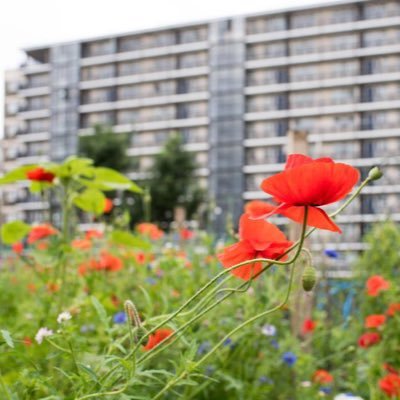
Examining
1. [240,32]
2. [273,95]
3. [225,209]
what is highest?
[240,32]

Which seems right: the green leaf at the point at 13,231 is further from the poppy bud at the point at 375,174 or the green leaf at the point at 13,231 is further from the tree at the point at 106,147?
the tree at the point at 106,147

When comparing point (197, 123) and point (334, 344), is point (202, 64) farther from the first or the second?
point (334, 344)

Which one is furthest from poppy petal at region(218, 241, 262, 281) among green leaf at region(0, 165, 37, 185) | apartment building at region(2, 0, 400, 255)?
apartment building at region(2, 0, 400, 255)

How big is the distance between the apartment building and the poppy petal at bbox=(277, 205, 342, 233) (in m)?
23.5

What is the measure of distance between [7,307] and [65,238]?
0.86 m

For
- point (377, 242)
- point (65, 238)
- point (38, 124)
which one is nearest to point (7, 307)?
point (65, 238)

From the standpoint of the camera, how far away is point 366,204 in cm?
2523

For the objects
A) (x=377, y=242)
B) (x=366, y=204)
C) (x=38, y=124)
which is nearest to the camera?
(x=377, y=242)

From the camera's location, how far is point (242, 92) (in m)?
27.3

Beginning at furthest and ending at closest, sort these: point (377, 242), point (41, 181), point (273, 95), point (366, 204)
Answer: point (273, 95) → point (366, 204) → point (377, 242) → point (41, 181)

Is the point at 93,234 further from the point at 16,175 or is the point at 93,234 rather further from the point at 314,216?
the point at 314,216

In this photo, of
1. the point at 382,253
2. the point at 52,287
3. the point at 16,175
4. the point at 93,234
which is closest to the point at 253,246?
the point at 16,175

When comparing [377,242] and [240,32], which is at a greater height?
[240,32]

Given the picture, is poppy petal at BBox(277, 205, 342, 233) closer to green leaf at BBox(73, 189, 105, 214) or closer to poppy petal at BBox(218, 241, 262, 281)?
poppy petal at BBox(218, 241, 262, 281)
